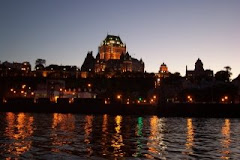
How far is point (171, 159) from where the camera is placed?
31891 mm

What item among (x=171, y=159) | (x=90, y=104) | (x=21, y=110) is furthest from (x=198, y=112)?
(x=171, y=159)

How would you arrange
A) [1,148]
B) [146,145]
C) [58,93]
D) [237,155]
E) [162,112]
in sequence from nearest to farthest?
[237,155] → [1,148] → [146,145] → [162,112] → [58,93]

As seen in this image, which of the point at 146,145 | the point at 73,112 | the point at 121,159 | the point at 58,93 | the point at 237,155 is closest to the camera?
the point at 121,159

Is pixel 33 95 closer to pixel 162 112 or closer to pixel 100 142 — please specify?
pixel 162 112

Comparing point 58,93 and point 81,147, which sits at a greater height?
point 58,93

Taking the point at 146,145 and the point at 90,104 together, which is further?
the point at 90,104

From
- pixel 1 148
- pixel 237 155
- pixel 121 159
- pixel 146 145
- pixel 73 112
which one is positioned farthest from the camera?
pixel 73 112

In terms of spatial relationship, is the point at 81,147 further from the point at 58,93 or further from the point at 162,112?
the point at 58,93

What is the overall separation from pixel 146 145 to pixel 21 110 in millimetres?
119040

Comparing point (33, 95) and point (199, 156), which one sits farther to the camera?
point (33, 95)

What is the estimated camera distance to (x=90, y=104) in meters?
146

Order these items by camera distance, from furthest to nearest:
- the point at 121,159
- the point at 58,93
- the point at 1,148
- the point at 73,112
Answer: the point at 58,93 < the point at 73,112 < the point at 1,148 < the point at 121,159

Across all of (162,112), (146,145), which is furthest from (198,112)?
(146,145)

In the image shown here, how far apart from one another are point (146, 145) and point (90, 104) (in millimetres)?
105178
